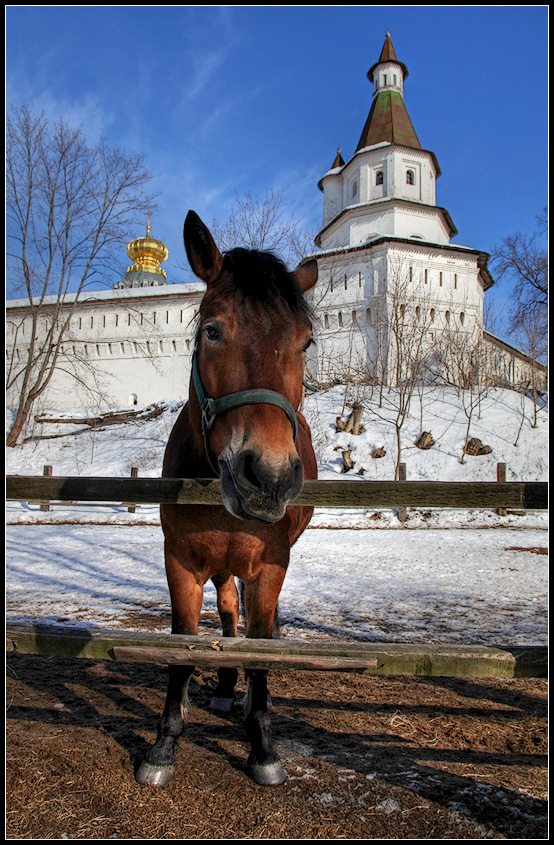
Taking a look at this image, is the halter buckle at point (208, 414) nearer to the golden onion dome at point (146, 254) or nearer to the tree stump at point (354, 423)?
the tree stump at point (354, 423)

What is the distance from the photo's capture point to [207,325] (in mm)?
2049

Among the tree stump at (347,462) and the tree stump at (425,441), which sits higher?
the tree stump at (425,441)

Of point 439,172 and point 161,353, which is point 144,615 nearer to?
point 161,353

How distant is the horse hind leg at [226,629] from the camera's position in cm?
307

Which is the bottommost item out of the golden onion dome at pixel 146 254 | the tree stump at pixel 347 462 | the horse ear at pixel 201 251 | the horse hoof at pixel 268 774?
the horse hoof at pixel 268 774

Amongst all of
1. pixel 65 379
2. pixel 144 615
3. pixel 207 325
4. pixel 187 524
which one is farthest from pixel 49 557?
pixel 65 379

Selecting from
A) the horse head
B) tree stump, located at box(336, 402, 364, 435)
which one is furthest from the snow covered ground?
the horse head

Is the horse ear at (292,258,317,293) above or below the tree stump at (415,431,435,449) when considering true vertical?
above

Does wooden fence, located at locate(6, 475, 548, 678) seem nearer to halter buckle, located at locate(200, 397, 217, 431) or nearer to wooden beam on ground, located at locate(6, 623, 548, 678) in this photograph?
wooden beam on ground, located at locate(6, 623, 548, 678)

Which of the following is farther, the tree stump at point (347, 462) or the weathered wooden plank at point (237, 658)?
the tree stump at point (347, 462)

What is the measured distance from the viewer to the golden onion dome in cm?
5425

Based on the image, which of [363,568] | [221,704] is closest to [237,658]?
[221,704]

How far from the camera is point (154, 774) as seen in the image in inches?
87.4

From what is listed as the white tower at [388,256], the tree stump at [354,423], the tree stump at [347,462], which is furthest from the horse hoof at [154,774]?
the white tower at [388,256]
